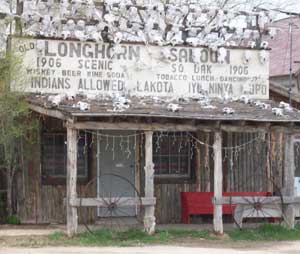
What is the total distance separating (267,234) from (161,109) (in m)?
3.71

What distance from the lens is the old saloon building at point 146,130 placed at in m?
16.0

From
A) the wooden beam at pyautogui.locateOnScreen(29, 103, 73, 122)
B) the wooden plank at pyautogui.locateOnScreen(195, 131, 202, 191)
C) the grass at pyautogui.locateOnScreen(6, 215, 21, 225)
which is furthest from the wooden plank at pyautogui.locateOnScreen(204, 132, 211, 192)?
the wooden beam at pyautogui.locateOnScreen(29, 103, 73, 122)

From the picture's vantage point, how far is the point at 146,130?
16062 millimetres

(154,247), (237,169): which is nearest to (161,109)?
(154,247)

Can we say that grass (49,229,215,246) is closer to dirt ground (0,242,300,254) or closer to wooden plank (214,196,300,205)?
dirt ground (0,242,300,254)

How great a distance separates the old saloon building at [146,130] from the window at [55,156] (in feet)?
0.08

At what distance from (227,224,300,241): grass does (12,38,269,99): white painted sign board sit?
3403 millimetres

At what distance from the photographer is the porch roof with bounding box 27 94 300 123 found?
50.1 ft

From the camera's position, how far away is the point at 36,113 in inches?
698

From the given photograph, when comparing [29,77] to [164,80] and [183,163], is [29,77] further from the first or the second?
[183,163]

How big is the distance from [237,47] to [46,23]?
4751 millimetres

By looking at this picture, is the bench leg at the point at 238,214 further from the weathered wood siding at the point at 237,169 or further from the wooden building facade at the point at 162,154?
the weathered wood siding at the point at 237,169

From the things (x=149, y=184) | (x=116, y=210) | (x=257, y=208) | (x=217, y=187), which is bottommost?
(x=116, y=210)

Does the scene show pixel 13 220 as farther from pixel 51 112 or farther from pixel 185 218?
pixel 185 218
